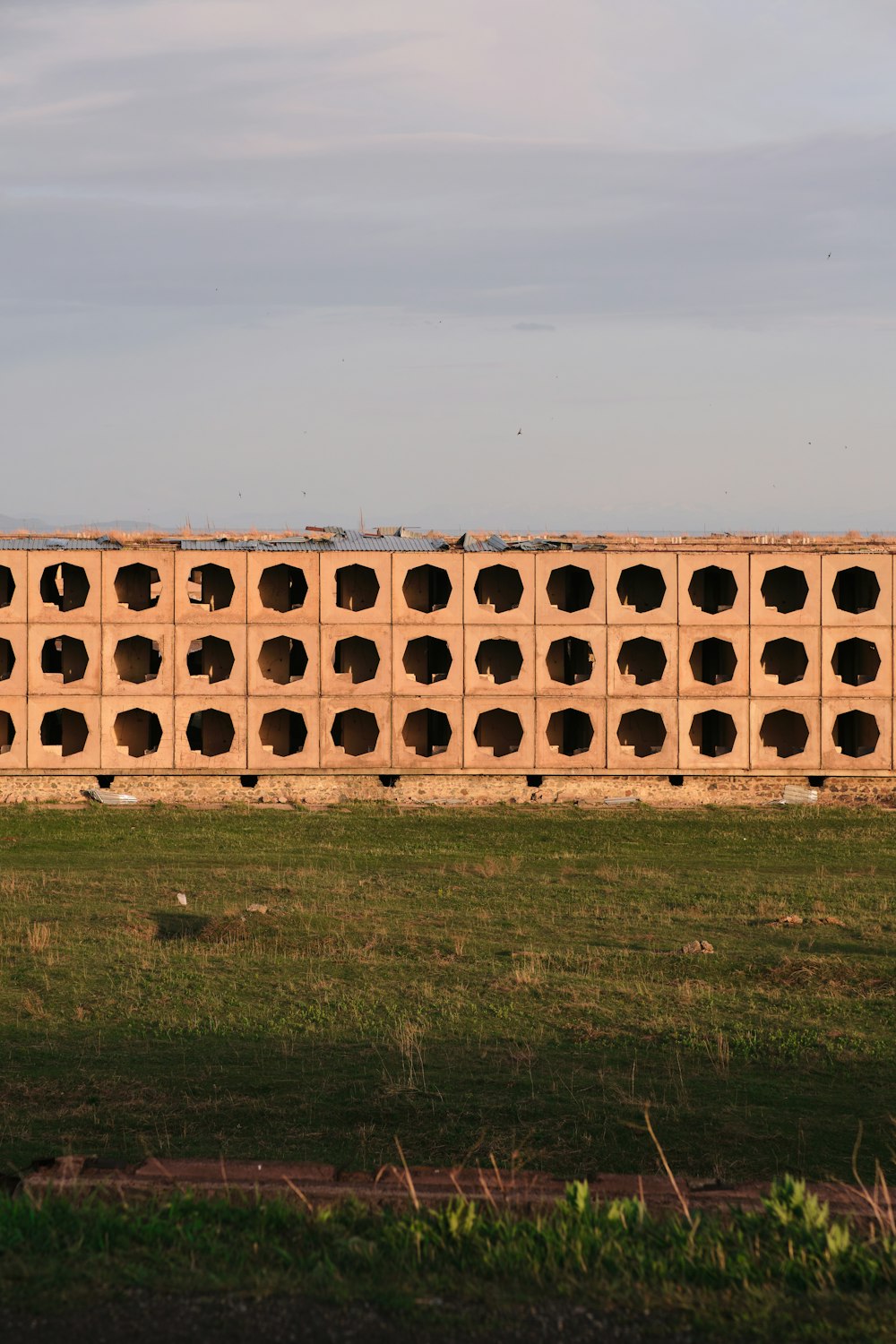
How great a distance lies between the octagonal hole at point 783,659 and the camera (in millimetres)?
45094

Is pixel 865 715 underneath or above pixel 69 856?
above

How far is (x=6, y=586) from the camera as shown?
43219mm

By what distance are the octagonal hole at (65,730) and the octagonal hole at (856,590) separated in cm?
2507

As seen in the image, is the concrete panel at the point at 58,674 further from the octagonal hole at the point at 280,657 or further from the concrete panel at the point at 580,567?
the concrete panel at the point at 580,567

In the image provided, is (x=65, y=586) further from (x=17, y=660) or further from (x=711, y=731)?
(x=711, y=731)

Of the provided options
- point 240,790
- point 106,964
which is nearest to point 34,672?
point 240,790

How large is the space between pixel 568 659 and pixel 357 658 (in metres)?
7.26

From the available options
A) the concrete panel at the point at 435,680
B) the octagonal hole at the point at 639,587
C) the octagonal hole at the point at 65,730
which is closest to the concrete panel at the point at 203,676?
the octagonal hole at the point at 65,730

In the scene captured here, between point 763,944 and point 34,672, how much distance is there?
1091 inches

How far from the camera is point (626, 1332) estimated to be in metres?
6.66

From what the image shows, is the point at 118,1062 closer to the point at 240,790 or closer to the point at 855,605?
the point at 240,790

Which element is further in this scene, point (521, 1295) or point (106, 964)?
point (106, 964)

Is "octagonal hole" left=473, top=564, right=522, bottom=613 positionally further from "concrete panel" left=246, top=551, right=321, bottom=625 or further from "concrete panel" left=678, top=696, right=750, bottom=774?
"concrete panel" left=678, top=696, right=750, bottom=774

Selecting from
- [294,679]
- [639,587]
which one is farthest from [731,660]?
[294,679]
